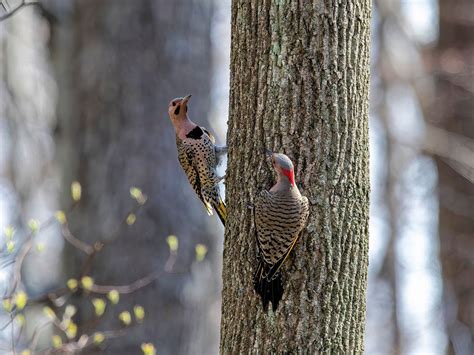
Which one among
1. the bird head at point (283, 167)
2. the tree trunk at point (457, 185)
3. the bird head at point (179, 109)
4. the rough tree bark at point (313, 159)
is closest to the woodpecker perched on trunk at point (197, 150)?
the bird head at point (179, 109)

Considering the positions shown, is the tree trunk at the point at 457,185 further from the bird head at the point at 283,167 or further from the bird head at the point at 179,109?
the bird head at the point at 283,167

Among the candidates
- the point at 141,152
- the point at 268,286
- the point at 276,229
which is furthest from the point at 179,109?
the point at 268,286

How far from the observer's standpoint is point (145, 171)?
7918mm

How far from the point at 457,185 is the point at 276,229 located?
816 cm

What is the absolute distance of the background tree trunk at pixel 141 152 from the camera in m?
7.79

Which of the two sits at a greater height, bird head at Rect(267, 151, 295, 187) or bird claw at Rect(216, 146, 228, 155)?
bird head at Rect(267, 151, 295, 187)

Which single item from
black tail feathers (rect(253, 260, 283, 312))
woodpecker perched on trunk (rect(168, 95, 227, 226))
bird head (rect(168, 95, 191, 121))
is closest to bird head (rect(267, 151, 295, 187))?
black tail feathers (rect(253, 260, 283, 312))

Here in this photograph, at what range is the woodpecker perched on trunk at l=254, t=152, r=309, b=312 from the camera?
4.13m

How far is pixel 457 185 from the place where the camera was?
38.9 ft

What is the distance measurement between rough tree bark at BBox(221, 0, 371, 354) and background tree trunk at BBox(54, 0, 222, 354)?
140 inches

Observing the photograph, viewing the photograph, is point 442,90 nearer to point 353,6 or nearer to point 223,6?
point 223,6

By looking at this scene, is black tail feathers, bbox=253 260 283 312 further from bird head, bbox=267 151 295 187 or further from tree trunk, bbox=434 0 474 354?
tree trunk, bbox=434 0 474 354

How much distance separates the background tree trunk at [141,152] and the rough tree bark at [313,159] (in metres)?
3.56

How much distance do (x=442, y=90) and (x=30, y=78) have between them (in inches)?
261
